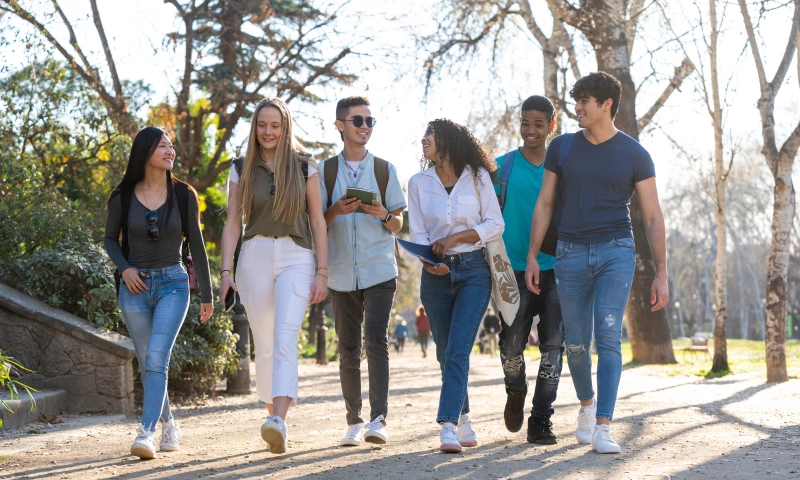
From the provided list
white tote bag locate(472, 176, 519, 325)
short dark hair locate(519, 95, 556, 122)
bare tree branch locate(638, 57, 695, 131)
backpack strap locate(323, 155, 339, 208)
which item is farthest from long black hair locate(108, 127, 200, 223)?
bare tree branch locate(638, 57, 695, 131)

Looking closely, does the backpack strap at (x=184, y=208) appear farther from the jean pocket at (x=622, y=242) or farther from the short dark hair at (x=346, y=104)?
the jean pocket at (x=622, y=242)

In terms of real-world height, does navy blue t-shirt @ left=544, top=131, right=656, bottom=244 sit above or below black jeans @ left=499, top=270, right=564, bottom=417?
above

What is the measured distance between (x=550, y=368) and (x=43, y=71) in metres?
9.89

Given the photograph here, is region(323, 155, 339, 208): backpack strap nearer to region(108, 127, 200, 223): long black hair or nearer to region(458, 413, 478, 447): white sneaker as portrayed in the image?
region(108, 127, 200, 223): long black hair

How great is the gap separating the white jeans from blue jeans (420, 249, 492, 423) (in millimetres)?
765

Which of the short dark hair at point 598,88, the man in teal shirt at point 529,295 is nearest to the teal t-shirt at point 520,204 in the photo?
the man in teal shirt at point 529,295

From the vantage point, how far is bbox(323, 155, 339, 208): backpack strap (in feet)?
20.5

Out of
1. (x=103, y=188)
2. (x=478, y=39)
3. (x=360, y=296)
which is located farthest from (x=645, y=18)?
(x=360, y=296)

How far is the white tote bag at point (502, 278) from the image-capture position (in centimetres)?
585

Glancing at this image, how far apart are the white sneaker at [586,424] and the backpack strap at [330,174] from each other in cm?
210

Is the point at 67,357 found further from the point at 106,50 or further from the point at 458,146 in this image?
the point at 106,50

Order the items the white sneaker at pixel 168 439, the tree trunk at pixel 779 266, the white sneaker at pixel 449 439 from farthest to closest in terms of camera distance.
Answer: the tree trunk at pixel 779 266 < the white sneaker at pixel 168 439 < the white sneaker at pixel 449 439

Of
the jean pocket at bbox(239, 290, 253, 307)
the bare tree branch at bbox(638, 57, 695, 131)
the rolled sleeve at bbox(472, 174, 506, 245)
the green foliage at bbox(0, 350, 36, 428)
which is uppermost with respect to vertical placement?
the bare tree branch at bbox(638, 57, 695, 131)

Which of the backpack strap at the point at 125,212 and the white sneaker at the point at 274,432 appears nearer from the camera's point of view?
the white sneaker at the point at 274,432
